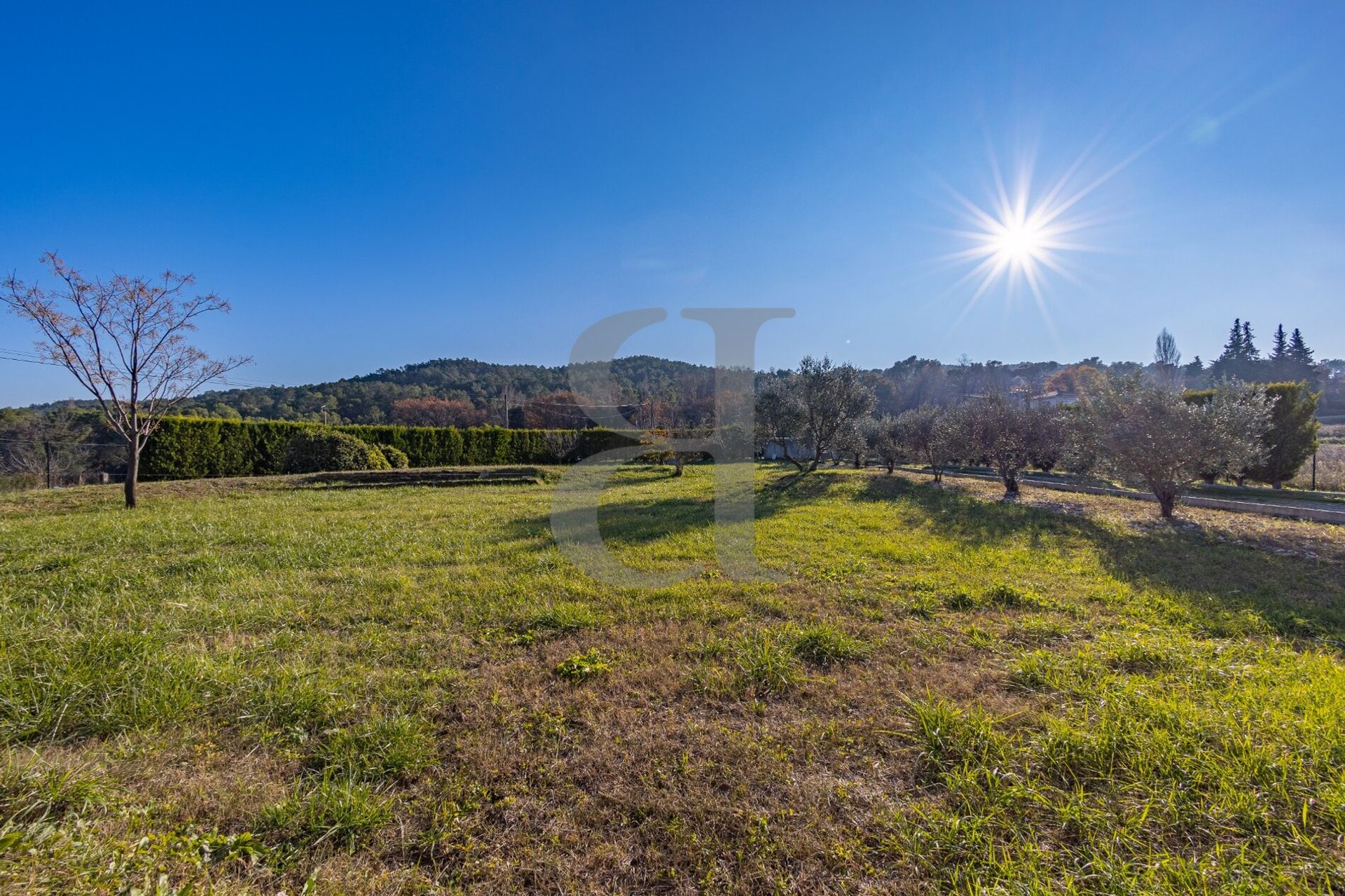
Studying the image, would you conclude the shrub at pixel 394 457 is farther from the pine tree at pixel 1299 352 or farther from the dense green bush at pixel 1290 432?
the pine tree at pixel 1299 352

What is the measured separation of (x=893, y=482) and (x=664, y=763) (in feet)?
44.3

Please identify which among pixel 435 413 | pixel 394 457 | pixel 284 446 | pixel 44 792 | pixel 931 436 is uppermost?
pixel 435 413

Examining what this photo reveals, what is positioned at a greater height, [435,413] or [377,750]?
[435,413]

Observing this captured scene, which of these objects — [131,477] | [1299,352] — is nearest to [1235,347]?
[1299,352]

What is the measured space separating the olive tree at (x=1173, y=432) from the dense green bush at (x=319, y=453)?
23231mm

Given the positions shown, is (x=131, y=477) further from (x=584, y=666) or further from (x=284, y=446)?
(x=584, y=666)

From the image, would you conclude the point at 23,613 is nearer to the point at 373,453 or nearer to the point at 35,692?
the point at 35,692

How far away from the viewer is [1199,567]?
551 centimetres

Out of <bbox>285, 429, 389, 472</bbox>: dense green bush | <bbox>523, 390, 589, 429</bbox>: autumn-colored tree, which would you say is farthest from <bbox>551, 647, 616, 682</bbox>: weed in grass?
<bbox>523, 390, 589, 429</bbox>: autumn-colored tree

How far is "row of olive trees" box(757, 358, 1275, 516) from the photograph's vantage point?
8.09 metres

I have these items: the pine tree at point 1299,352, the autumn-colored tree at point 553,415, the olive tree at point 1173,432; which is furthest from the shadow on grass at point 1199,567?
the pine tree at point 1299,352

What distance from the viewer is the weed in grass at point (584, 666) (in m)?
3.07

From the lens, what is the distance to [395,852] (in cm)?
179

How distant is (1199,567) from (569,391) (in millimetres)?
41905
